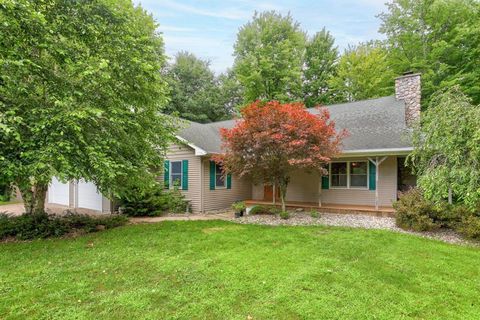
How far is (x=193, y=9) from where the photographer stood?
40.2 feet

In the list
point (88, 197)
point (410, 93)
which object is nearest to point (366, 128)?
point (410, 93)

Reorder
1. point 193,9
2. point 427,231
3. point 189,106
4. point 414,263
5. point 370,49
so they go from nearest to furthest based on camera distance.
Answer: point 414,263, point 427,231, point 193,9, point 370,49, point 189,106

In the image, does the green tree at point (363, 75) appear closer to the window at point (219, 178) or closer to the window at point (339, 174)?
the window at point (339, 174)

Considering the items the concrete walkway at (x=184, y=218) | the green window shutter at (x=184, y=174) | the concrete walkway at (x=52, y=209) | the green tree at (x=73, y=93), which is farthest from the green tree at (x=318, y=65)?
the green tree at (x=73, y=93)

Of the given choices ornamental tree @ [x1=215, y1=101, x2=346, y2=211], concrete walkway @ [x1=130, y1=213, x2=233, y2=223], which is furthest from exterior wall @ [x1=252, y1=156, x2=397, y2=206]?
concrete walkway @ [x1=130, y1=213, x2=233, y2=223]

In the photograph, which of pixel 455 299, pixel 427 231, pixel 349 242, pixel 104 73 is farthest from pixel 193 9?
pixel 455 299

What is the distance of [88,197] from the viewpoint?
39.0ft

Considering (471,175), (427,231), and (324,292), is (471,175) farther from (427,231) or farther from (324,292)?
(324,292)

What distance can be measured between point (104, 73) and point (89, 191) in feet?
24.5

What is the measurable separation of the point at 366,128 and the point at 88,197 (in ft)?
38.7

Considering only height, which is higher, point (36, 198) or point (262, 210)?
point (36, 198)

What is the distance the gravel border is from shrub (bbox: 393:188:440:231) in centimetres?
19

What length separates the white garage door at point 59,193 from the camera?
41.7 feet

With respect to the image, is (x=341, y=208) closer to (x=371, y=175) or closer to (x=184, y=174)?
(x=371, y=175)
